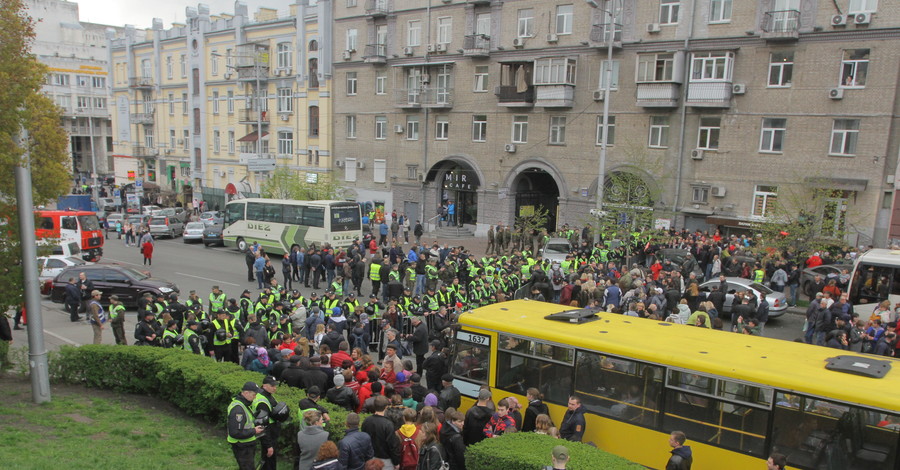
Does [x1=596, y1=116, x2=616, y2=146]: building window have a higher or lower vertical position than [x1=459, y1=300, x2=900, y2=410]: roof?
higher

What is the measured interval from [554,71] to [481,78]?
5115 mm

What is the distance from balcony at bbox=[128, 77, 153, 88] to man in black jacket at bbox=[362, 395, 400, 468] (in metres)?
59.9

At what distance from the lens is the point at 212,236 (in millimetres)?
35000

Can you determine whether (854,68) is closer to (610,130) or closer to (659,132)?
(659,132)

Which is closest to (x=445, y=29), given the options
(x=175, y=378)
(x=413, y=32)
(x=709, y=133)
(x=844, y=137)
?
(x=413, y=32)

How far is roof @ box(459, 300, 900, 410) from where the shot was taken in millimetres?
7684

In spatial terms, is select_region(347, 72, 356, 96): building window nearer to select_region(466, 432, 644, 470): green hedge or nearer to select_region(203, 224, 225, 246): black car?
select_region(203, 224, 225, 246): black car

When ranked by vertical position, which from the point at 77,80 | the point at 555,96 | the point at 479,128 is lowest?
the point at 479,128

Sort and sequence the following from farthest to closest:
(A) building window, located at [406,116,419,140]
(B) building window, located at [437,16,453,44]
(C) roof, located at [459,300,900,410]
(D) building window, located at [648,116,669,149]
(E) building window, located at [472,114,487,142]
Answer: (A) building window, located at [406,116,419,140]
(B) building window, located at [437,16,453,44]
(E) building window, located at [472,114,487,142]
(D) building window, located at [648,116,669,149]
(C) roof, located at [459,300,900,410]

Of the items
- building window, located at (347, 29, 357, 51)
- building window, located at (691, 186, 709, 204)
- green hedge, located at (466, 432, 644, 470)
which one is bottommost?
green hedge, located at (466, 432, 644, 470)

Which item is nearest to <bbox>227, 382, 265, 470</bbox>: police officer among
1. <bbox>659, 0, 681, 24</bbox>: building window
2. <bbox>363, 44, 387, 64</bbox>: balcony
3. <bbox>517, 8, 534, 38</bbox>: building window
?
<bbox>659, 0, 681, 24</bbox>: building window

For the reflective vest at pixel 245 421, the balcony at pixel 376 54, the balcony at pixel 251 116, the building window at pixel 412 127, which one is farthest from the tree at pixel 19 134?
the balcony at pixel 251 116

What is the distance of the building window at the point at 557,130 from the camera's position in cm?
3453

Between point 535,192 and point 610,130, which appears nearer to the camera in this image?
point 610,130
